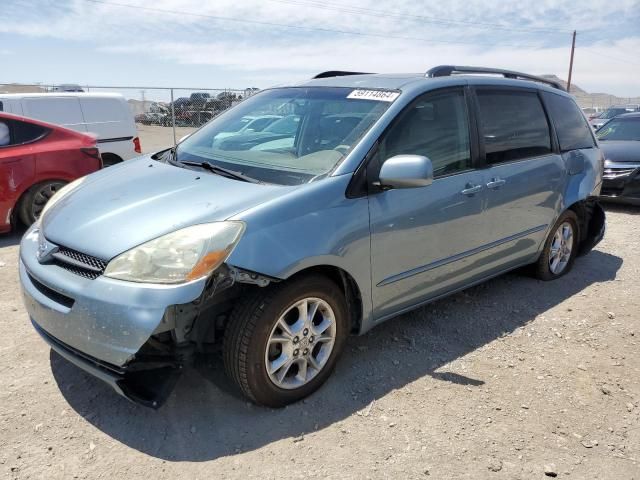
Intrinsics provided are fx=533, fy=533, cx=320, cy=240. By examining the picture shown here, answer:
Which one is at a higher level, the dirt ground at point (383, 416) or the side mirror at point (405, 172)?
the side mirror at point (405, 172)

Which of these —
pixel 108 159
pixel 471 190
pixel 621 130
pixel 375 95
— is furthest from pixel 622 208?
pixel 108 159

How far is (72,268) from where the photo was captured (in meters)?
2.60

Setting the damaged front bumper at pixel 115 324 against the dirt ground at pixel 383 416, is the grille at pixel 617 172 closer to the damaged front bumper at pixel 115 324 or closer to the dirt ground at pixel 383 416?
the dirt ground at pixel 383 416

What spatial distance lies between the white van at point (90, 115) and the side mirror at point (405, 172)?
22.4 feet

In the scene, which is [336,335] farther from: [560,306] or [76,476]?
[560,306]

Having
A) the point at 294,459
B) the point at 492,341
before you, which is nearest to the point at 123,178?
the point at 294,459

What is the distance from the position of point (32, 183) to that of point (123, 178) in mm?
3245

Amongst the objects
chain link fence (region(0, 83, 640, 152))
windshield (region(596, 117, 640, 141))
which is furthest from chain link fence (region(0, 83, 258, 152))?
windshield (region(596, 117, 640, 141))

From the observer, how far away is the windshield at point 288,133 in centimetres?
306

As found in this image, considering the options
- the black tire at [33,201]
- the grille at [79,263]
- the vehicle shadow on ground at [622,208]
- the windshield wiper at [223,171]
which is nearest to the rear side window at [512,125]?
the windshield wiper at [223,171]

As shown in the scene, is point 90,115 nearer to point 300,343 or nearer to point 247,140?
point 247,140

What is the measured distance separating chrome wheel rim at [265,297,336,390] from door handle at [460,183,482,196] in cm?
129

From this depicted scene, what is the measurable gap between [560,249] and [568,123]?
1140 mm

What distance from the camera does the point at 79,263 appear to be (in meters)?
2.56
